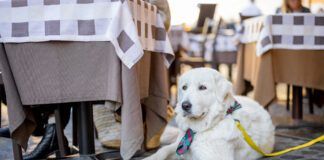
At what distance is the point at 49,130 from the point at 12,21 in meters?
0.99

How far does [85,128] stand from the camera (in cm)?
296

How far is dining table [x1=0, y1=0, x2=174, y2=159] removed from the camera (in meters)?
2.58

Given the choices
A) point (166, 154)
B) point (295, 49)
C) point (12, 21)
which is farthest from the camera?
point (295, 49)

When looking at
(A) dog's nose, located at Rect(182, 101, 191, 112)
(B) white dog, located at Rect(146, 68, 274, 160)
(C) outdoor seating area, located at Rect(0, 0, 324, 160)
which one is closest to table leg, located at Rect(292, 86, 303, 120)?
(C) outdoor seating area, located at Rect(0, 0, 324, 160)

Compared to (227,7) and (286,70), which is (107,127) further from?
(227,7)

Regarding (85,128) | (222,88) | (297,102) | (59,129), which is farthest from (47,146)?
(297,102)

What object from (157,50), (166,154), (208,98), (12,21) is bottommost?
(166,154)

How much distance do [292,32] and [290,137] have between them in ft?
3.34

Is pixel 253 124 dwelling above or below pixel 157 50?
below

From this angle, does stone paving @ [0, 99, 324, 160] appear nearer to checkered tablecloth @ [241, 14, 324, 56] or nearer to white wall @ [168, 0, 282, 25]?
checkered tablecloth @ [241, 14, 324, 56]

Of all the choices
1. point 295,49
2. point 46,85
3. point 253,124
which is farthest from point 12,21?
point 295,49

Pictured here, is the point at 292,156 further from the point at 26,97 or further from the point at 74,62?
the point at 26,97

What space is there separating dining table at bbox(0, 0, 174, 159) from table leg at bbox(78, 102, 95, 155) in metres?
0.29

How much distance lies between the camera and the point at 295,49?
4199 millimetres
